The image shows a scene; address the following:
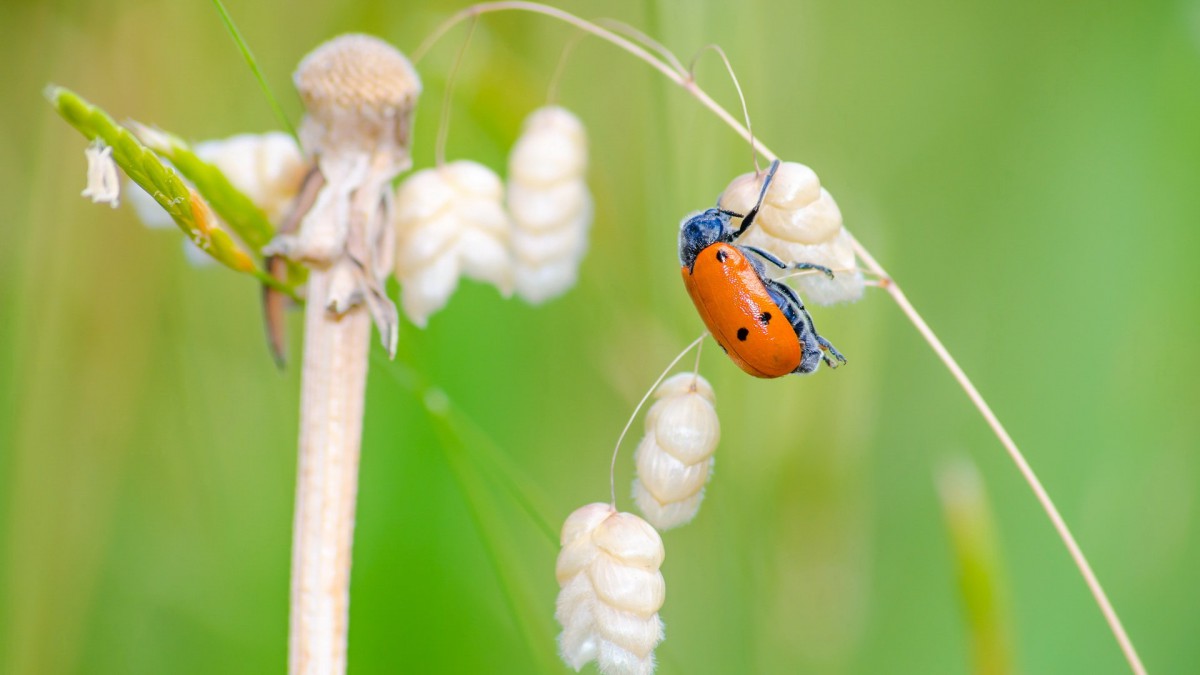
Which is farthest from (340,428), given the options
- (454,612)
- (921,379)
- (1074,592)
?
(921,379)

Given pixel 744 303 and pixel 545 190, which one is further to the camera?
pixel 545 190

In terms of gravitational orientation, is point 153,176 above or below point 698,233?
below

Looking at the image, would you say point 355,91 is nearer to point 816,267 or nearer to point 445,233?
point 445,233

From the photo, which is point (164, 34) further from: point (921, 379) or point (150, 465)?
point (921, 379)

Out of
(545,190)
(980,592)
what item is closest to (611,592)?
(980,592)

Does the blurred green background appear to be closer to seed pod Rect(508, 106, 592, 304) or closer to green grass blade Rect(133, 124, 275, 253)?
seed pod Rect(508, 106, 592, 304)

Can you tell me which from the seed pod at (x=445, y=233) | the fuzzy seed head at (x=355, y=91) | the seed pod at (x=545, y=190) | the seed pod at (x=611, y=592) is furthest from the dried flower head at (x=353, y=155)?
the seed pod at (x=545, y=190)

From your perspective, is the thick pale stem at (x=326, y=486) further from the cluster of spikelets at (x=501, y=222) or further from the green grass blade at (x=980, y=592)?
the green grass blade at (x=980, y=592)
